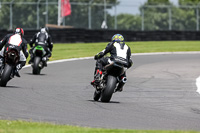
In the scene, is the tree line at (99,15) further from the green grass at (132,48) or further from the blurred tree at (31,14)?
the green grass at (132,48)

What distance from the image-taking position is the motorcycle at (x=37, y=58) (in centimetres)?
1817

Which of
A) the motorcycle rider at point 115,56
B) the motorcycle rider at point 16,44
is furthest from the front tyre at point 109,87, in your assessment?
the motorcycle rider at point 16,44

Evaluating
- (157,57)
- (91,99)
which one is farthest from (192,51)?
(91,99)

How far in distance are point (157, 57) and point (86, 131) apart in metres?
19.9

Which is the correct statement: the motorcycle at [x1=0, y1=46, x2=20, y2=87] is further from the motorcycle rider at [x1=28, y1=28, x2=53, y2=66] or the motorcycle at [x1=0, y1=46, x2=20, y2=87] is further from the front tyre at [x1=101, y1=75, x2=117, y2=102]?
the motorcycle rider at [x1=28, y1=28, x2=53, y2=66]

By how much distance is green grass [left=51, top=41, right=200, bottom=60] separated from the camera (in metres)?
29.1

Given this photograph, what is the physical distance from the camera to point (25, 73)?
1886 centimetres

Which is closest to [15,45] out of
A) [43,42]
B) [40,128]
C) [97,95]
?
[97,95]

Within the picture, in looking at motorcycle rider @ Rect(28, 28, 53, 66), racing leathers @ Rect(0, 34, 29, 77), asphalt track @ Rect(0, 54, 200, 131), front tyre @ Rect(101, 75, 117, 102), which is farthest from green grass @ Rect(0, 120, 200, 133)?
motorcycle rider @ Rect(28, 28, 53, 66)

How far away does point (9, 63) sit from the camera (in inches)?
536

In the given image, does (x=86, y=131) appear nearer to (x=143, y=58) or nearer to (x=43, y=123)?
(x=43, y=123)

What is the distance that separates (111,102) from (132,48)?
21.3m

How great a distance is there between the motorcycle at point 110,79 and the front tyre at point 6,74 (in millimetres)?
2809

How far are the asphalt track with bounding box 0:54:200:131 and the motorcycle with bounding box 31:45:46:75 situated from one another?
0.86 ft
